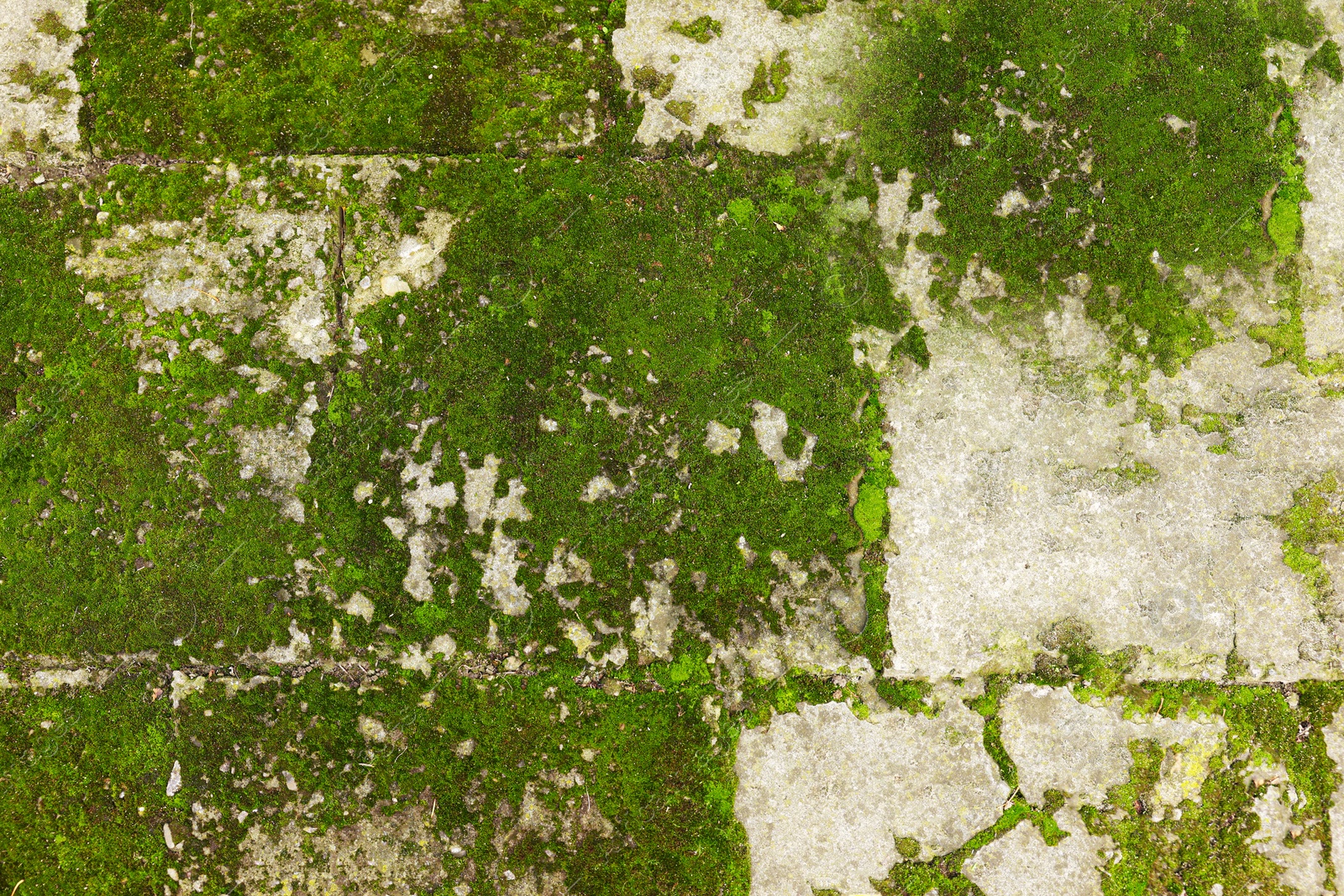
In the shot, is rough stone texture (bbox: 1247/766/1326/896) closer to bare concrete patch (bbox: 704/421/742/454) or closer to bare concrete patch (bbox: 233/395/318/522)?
bare concrete patch (bbox: 704/421/742/454)

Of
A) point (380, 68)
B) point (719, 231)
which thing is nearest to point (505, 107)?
point (380, 68)

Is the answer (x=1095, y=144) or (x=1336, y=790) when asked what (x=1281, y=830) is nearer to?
(x=1336, y=790)

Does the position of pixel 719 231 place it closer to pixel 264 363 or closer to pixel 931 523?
Answer: pixel 931 523

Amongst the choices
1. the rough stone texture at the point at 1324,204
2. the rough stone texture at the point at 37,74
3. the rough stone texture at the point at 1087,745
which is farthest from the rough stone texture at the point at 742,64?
the rough stone texture at the point at 1087,745

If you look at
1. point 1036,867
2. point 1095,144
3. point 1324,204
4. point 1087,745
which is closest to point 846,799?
point 1036,867

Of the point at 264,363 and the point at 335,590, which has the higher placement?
the point at 264,363

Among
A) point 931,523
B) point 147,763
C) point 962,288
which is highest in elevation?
point 962,288

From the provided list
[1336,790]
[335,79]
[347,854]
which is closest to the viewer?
[347,854]
